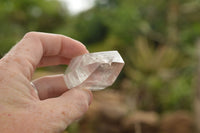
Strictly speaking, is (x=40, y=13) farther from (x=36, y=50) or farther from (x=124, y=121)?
(x=36, y=50)

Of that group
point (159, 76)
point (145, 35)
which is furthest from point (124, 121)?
point (145, 35)

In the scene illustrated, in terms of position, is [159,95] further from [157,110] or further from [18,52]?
[18,52]

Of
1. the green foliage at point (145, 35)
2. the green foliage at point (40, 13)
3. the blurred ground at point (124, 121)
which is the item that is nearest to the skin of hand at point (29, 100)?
the blurred ground at point (124, 121)

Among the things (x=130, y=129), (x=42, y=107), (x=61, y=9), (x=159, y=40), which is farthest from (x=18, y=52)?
(x=61, y=9)

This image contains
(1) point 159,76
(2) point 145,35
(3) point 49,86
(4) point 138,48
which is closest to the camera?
(3) point 49,86

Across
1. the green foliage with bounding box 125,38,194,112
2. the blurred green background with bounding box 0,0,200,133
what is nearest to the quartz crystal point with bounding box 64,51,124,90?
the blurred green background with bounding box 0,0,200,133

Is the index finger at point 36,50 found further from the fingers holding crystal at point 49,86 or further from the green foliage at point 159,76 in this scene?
the green foliage at point 159,76

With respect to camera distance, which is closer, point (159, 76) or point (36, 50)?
point (36, 50)
